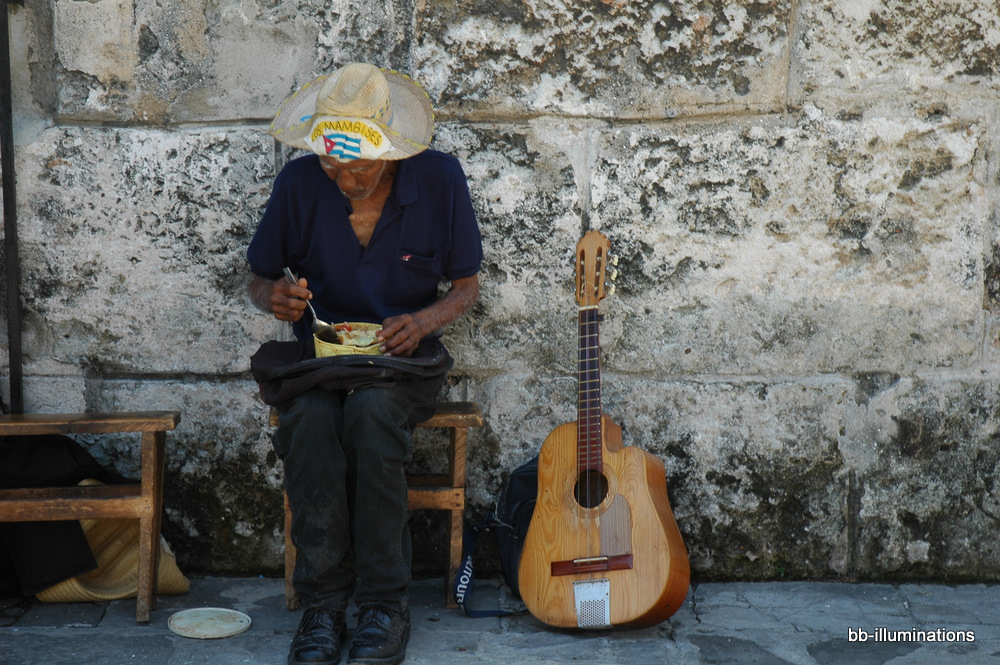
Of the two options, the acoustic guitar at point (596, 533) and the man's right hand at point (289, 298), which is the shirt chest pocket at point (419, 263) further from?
the acoustic guitar at point (596, 533)

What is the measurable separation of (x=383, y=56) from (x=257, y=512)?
1.58 metres

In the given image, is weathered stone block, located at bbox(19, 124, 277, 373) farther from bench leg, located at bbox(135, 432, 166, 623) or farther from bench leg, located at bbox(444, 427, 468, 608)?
bench leg, located at bbox(444, 427, 468, 608)

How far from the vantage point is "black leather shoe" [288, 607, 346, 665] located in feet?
8.07

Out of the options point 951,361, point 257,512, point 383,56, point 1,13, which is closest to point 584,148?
point 383,56

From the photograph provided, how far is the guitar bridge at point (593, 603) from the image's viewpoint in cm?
267

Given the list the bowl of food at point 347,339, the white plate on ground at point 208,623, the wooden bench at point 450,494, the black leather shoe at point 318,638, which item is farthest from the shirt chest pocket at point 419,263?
the white plate on ground at point 208,623

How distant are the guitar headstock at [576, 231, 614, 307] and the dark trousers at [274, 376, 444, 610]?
2.28ft

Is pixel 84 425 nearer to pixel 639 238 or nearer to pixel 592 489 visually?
pixel 592 489

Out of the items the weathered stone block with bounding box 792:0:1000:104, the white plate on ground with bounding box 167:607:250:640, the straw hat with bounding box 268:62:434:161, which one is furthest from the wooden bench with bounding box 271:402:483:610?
the weathered stone block with bounding box 792:0:1000:104

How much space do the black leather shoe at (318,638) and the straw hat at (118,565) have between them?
0.63 metres

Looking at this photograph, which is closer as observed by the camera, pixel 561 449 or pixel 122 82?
pixel 561 449

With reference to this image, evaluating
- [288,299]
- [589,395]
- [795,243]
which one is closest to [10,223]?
[288,299]

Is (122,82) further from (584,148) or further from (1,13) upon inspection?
(584,148)

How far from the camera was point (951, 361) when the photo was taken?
3.11 meters
